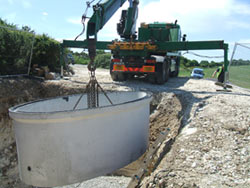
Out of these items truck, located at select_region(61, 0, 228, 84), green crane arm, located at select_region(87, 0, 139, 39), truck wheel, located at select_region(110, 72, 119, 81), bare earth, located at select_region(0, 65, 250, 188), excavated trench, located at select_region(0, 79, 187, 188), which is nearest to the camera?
bare earth, located at select_region(0, 65, 250, 188)

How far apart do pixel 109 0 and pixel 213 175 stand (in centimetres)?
663

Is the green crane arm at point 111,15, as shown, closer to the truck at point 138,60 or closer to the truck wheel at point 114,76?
the truck at point 138,60

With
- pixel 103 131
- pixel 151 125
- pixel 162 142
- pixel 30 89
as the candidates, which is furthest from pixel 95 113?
pixel 30 89

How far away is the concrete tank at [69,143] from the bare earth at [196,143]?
85 cm

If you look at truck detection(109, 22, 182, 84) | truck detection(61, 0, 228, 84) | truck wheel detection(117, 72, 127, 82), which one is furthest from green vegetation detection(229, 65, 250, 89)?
truck wheel detection(117, 72, 127, 82)

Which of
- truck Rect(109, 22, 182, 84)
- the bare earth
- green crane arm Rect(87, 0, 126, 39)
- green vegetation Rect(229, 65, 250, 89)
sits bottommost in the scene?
the bare earth

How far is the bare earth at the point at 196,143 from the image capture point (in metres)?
3.54

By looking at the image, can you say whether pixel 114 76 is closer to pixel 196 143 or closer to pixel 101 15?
pixel 101 15

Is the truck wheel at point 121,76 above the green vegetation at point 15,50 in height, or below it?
below

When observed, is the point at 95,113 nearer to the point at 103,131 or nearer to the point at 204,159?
the point at 103,131

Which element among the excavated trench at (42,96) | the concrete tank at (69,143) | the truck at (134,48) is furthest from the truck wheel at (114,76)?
the concrete tank at (69,143)

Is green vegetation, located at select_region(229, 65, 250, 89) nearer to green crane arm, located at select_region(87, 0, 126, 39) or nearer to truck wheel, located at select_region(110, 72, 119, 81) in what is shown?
truck wheel, located at select_region(110, 72, 119, 81)

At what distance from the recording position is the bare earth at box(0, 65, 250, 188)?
354 cm

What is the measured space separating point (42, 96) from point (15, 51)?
2246mm
